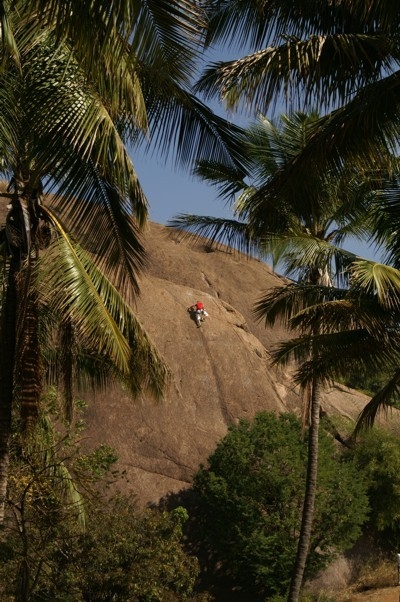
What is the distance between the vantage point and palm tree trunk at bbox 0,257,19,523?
350 inches

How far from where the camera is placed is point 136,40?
467cm

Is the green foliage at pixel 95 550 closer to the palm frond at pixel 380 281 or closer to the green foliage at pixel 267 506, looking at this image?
the green foliage at pixel 267 506

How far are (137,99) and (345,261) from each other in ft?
27.5

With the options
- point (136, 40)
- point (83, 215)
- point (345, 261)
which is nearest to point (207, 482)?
point (345, 261)

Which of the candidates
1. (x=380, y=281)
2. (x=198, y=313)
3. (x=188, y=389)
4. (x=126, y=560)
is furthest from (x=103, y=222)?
(x=198, y=313)

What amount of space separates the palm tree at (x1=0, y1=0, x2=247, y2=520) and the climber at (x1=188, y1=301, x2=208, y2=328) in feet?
59.2

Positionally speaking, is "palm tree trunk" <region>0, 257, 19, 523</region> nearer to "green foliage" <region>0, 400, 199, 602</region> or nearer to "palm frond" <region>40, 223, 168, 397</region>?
"palm frond" <region>40, 223, 168, 397</region>

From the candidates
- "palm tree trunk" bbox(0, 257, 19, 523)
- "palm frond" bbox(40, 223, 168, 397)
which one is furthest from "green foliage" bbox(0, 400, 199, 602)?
"palm frond" bbox(40, 223, 168, 397)

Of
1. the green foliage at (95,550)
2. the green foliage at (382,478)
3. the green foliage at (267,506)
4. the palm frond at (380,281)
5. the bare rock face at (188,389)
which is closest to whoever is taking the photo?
the palm frond at (380,281)

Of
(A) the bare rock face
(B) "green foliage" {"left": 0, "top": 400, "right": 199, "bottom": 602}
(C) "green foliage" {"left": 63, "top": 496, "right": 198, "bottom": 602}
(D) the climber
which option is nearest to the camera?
(B) "green foliage" {"left": 0, "top": 400, "right": 199, "bottom": 602}

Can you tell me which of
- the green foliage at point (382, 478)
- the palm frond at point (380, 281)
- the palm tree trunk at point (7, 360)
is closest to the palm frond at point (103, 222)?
the palm tree trunk at point (7, 360)

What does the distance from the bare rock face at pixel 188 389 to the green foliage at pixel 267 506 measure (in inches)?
72.1

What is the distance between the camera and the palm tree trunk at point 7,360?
8891 mm

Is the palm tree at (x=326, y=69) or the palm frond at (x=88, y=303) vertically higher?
the palm tree at (x=326, y=69)
